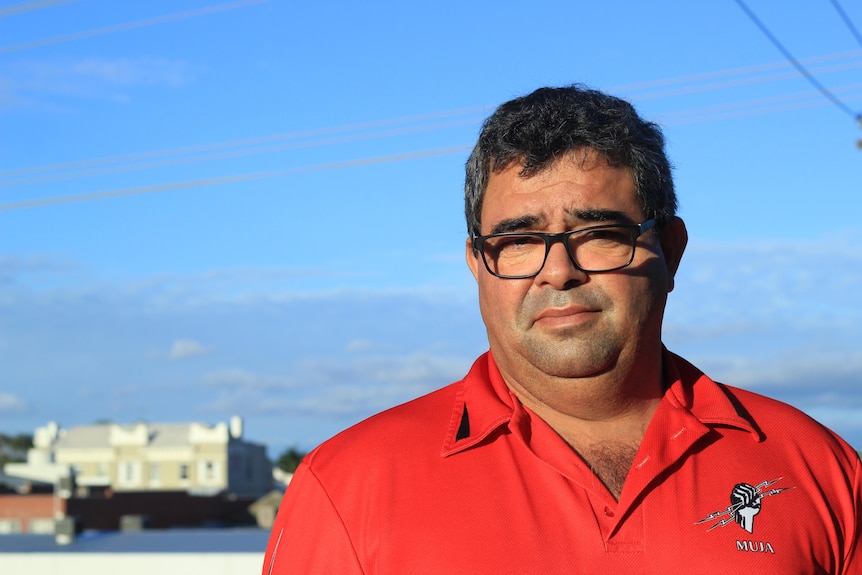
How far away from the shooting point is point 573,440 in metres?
2.74

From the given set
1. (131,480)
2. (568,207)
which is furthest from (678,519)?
(131,480)

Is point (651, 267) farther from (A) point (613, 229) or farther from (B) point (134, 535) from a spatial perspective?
(B) point (134, 535)

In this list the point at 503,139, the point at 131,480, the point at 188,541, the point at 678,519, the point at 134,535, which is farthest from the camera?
the point at 131,480

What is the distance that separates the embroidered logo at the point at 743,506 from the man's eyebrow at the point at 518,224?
2.41ft

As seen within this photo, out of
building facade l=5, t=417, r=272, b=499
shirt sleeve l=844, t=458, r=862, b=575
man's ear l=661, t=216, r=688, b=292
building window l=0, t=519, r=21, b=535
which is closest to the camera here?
shirt sleeve l=844, t=458, r=862, b=575

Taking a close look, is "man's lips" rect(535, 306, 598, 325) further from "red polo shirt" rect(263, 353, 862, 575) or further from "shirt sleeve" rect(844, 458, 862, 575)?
"shirt sleeve" rect(844, 458, 862, 575)

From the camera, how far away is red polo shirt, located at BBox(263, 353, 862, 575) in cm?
247

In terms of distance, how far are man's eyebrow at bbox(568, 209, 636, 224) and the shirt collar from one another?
17.8 inches

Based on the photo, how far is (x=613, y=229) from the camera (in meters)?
2.68

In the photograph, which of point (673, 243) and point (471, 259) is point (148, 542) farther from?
point (673, 243)

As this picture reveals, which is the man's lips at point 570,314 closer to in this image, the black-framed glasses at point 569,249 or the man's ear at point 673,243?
the black-framed glasses at point 569,249

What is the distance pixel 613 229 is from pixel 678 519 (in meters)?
0.65

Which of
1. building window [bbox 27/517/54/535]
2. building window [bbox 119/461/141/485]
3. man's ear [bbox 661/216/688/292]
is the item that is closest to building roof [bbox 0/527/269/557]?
man's ear [bbox 661/216/688/292]

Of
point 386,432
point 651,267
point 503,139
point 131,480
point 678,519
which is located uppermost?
point 131,480
